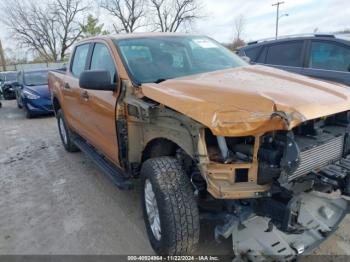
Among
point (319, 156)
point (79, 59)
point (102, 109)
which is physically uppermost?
point (79, 59)

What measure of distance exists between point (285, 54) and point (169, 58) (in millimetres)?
3631

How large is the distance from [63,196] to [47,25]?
1633 inches

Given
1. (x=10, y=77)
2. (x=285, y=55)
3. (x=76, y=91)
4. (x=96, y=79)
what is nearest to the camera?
(x=96, y=79)

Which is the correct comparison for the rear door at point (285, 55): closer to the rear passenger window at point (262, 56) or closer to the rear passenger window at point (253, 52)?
the rear passenger window at point (262, 56)

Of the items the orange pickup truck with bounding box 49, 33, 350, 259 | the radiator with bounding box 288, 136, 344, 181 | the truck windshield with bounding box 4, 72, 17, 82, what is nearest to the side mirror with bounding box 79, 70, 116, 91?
the orange pickup truck with bounding box 49, 33, 350, 259

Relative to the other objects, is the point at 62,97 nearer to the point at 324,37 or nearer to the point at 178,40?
the point at 178,40

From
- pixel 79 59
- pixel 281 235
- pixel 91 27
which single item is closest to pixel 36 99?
pixel 79 59

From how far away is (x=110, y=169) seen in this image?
3.79 metres

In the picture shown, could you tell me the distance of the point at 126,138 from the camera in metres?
3.25

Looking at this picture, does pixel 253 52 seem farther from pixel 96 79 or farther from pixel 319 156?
pixel 319 156

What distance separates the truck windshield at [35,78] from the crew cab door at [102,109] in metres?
→ 7.36

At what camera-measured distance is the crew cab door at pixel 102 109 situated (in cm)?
339

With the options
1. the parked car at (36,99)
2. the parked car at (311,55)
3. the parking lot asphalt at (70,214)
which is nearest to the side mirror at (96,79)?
the parking lot asphalt at (70,214)

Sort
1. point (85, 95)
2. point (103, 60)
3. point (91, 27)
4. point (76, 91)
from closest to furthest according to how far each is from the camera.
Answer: point (103, 60), point (85, 95), point (76, 91), point (91, 27)
